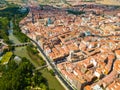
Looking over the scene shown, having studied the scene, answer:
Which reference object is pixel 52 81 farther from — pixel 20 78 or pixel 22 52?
pixel 22 52

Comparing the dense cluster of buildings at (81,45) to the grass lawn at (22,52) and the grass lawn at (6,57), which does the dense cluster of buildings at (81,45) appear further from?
the grass lawn at (6,57)

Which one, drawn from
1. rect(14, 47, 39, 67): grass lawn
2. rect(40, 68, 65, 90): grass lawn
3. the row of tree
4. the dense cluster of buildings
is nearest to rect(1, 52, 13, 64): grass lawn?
the row of tree

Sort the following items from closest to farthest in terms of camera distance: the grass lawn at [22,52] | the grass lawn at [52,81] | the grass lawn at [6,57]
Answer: the grass lawn at [52,81] → the grass lawn at [6,57] → the grass lawn at [22,52]

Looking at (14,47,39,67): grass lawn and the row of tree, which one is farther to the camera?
(14,47,39,67): grass lawn

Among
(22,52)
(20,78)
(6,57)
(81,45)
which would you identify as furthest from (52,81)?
(81,45)

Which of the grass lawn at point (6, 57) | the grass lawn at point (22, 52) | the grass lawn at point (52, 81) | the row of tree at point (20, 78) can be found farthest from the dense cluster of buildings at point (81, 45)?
the grass lawn at point (6, 57)

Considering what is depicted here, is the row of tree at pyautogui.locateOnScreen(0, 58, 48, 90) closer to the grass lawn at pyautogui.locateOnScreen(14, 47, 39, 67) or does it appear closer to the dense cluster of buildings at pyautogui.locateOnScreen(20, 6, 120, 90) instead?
the dense cluster of buildings at pyautogui.locateOnScreen(20, 6, 120, 90)
